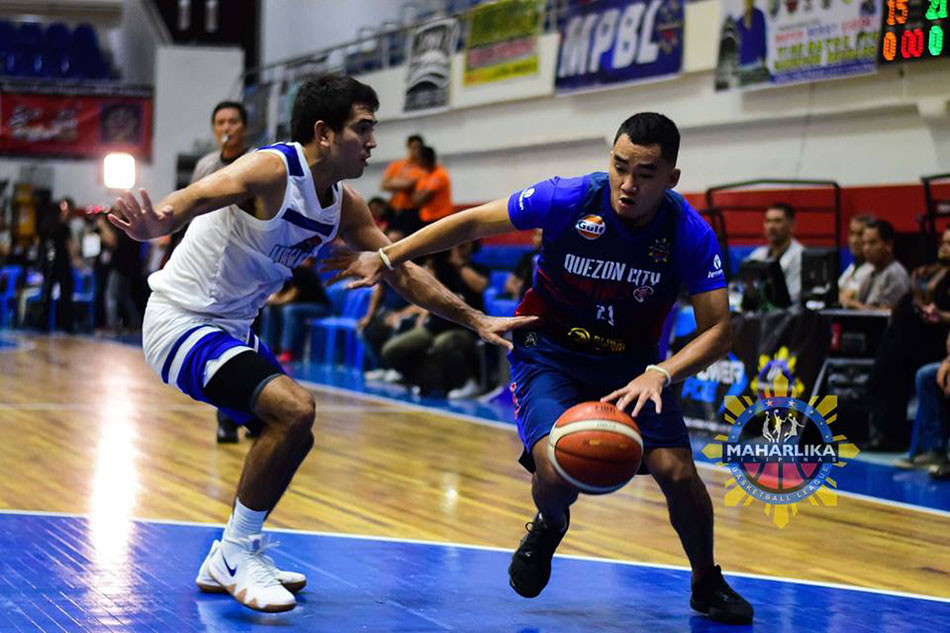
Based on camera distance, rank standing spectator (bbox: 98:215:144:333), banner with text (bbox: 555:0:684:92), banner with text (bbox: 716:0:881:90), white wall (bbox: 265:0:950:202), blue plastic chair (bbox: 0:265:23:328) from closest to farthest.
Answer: banner with text (bbox: 716:0:881:90), white wall (bbox: 265:0:950:202), banner with text (bbox: 555:0:684:92), standing spectator (bbox: 98:215:144:333), blue plastic chair (bbox: 0:265:23:328)

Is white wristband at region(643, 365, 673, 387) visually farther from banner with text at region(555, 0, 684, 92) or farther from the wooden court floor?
banner with text at region(555, 0, 684, 92)

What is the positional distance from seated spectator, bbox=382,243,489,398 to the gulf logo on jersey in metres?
7.29

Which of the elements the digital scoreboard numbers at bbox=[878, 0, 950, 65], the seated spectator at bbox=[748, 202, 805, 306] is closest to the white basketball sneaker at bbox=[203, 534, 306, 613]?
the seated spectator at bbox=[748, 202, 805, 306]

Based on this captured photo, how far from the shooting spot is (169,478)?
7188 millimetres

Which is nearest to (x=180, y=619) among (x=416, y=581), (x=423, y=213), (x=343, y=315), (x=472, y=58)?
(x=416, y=581)

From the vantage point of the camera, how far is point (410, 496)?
6.91 meters

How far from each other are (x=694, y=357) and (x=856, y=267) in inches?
226

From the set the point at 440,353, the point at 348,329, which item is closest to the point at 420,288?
the point at 440,353

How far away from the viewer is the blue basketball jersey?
14.3 feet

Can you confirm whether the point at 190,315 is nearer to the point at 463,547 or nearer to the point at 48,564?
Answer: the point at 48,564

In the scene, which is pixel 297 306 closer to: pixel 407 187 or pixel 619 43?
pixel 407 187

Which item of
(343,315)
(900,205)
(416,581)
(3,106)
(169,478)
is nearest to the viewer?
(416,581)

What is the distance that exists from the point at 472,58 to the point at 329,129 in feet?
39.0

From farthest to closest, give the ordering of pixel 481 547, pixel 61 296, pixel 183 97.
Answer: pixel 183 97, pixel 61 296, pixel 481 547
